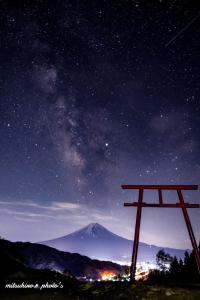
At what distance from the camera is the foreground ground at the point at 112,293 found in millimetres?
7438

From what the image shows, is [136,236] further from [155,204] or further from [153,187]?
[153,187]

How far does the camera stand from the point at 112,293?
8031 millimetres

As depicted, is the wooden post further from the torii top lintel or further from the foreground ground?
the foreground ground

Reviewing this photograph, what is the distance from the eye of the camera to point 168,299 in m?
7.17

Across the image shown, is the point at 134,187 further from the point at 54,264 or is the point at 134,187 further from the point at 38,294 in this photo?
the point at 54,264

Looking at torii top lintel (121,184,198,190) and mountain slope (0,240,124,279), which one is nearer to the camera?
torii top lintel (121,184,198,190)

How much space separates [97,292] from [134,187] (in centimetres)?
394

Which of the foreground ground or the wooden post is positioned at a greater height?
the wooden post

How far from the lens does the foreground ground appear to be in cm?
744

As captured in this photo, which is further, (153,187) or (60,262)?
(60,262)

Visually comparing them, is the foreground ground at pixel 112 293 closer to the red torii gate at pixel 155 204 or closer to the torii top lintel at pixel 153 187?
the red torii gate at pixel 155 204

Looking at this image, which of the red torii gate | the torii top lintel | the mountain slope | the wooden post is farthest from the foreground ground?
the mountain slope

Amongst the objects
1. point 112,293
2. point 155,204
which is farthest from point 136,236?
point 112,293

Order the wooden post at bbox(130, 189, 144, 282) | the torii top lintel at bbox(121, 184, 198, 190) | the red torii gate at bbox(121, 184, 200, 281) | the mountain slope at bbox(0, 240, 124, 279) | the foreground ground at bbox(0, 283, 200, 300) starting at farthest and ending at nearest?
the mountain slope at bbox(0, 240, 124, 279) < the torii top lintel at bbox(121, 184, 198, 190) < the red torii gate at bbox(121, 184, 200, 281) < the wooden post at bbox(130, 189, 144, 282) < the foreground ground at bbox(0, 283, 200, 300)
